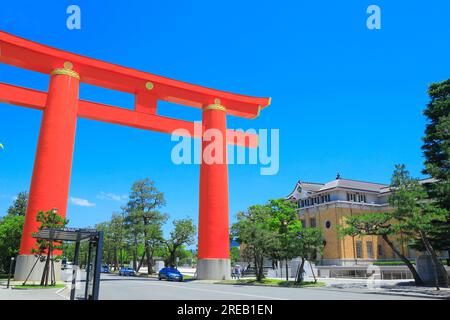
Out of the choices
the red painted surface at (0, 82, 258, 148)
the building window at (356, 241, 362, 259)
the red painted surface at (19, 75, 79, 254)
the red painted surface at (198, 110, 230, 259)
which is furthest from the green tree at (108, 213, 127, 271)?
the building window at (356, 241, 362, 259)

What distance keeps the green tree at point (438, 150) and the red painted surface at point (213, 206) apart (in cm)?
1641

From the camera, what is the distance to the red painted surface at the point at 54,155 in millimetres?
24719

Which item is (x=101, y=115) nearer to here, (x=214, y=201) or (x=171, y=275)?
(x=214, y=201)

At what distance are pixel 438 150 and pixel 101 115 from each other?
24.8 metres

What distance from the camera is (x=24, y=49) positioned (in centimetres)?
2555

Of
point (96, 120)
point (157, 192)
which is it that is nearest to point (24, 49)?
point (96, 120)

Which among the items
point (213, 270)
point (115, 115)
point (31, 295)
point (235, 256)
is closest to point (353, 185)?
point (235, 256)

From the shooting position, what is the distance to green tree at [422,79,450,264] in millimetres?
21922

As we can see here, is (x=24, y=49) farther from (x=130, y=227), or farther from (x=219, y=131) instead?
(x=130, y=227)

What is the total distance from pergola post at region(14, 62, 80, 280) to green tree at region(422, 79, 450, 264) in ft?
78.2

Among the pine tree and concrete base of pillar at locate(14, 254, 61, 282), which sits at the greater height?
the pine tree

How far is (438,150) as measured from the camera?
2488cm

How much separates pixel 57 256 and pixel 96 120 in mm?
11542

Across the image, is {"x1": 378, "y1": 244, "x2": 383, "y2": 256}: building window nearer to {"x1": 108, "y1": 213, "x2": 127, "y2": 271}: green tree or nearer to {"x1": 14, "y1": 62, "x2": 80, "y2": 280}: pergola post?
{"x1": 108, "y1": 213, "x2": 127, "y2": 271}: green tree
